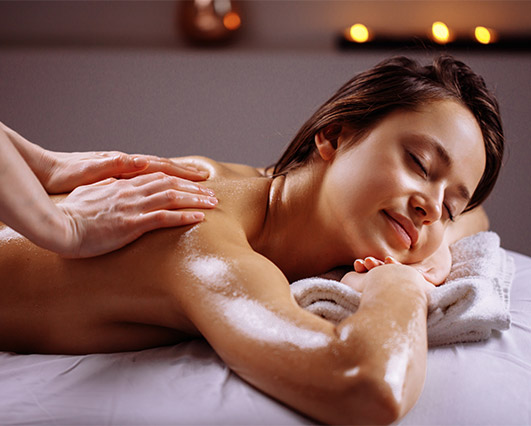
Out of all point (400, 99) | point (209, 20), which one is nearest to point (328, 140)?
point (400, 99)

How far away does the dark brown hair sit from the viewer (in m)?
1.35

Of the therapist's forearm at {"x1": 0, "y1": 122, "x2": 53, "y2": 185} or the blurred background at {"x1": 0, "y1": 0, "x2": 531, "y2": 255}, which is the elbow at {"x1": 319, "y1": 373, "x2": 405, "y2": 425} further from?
the blurred background at {"x1": 0, "y1": 0, "x2": 531, "y2": 255}

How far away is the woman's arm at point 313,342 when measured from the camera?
773 mm

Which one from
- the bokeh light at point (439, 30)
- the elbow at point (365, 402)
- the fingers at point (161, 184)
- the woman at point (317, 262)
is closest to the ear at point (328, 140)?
the woman at point (317, 262)

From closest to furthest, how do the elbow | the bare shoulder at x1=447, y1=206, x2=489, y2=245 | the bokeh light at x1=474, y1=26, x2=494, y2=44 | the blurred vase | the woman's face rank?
the elbow → the woman's face → the bare shoulder at x1=447, y1=206, x2=489, y2=245 → the blurred vase → the bokeh light at x1=474, y1=26, x2=494, y2=44

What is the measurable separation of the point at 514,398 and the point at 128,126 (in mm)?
2076

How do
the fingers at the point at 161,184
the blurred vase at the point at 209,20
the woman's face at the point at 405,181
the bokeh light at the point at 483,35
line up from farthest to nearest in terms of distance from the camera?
the bokeh light at the point at 483,35 < the blurred vase at the point at 209,20 < the woman's face at the point at 405,181 < the fingers at the point at 161,184

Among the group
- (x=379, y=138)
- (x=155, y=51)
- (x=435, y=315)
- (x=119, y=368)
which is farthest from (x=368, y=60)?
(x=119, y=368)

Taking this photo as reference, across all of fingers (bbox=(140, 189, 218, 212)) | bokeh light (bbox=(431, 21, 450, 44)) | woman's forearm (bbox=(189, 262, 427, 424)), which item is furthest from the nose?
bokeh light (bbox=(431, 21, 450, 44))

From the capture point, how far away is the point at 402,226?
1241 mm

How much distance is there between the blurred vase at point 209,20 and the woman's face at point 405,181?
4.46ft

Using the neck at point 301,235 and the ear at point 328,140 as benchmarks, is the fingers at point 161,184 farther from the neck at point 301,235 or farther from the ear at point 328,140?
the ear at point 328,140

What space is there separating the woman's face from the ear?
0.05 meters

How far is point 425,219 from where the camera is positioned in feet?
4.08
